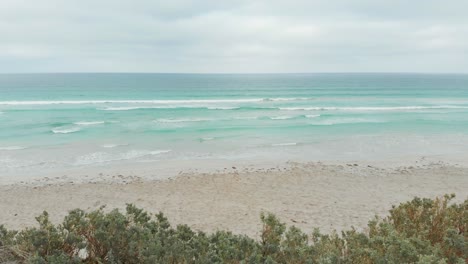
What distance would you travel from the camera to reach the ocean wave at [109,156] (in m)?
19.8

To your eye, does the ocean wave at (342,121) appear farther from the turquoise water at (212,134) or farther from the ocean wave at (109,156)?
the ocean wave at (109,156)

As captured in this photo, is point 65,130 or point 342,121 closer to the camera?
point 65,130

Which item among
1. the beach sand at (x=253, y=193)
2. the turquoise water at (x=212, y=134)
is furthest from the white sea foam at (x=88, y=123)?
the beach sand at (x=253, y=193)

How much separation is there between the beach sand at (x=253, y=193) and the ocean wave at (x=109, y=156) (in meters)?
3.49

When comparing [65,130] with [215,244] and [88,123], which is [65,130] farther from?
[215,244]

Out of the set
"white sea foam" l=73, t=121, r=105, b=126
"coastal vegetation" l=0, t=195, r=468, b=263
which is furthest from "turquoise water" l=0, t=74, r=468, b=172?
"coastal vegetation" l=0, t=195, r=468, b=263

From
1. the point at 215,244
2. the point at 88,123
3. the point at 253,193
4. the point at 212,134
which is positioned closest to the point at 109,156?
the point at 212,134

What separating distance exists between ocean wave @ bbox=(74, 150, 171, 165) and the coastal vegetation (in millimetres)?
15390

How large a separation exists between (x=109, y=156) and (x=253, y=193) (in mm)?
10154

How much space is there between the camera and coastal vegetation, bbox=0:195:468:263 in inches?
159

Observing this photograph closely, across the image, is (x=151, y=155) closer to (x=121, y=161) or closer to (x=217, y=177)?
(x=121, y=161)

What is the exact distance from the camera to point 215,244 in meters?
4.71

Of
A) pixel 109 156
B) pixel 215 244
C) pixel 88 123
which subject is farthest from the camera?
pixel 88 123

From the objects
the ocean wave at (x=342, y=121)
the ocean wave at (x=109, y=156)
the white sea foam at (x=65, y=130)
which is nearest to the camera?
the ocean wave at (x=109, y=156)
